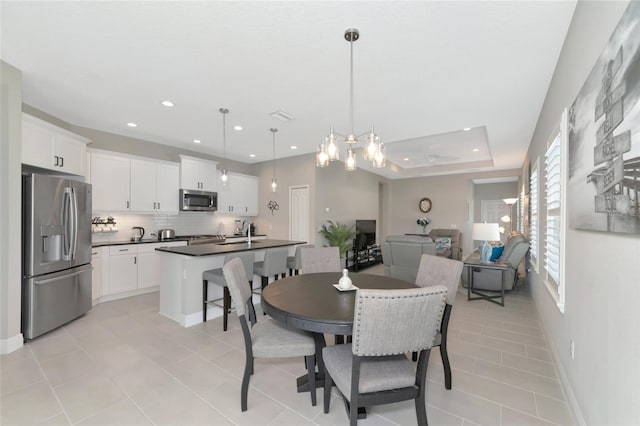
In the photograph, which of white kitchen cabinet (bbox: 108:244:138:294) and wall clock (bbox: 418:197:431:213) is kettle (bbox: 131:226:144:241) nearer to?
white kitchen cabinet (bbox: 108:244:138:294)

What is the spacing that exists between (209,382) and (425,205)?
27.5ft

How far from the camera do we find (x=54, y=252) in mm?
3148

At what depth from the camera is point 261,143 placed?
5219 mm

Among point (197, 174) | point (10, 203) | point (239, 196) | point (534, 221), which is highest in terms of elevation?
point (197, 174)

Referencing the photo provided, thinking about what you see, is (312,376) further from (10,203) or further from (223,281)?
(10,203)

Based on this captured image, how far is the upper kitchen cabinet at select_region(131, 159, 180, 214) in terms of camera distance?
474 cm

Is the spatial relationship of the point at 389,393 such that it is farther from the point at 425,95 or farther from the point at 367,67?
the point at 425,95

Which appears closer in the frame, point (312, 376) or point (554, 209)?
point (312, 376)

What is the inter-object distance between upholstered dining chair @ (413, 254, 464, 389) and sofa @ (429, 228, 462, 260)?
5.27 m

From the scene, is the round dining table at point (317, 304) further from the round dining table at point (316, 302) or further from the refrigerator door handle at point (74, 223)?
the refrigerator door handle at point (74, 223)

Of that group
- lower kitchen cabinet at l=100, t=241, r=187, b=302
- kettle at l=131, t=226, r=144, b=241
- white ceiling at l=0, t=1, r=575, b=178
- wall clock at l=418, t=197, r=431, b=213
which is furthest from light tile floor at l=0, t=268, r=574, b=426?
wall clock at l=418, t=197, r=431, b=213

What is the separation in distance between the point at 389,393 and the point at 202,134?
4.66 meters

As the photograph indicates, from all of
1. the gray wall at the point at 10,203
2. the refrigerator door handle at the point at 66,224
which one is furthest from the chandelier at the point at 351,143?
the refrigerator door handle at the point at 66,224

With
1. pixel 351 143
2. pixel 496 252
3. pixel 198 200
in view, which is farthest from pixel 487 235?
pixel 198 200
